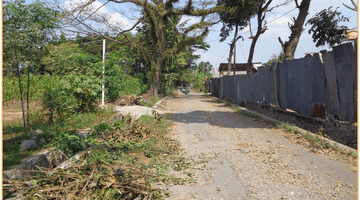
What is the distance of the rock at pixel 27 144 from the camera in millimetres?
4387

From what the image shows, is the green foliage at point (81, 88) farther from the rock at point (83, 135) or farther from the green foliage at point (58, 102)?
the rock at point (83, 135)

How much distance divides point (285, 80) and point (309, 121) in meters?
2.17

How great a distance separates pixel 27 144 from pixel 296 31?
10781 millimetres

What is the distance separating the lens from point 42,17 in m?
34.7

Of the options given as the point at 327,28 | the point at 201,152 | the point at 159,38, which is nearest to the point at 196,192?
the point at 201,152

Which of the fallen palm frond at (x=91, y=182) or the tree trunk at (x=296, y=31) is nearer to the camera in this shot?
the fallen palm frond at (x=91, y=182)

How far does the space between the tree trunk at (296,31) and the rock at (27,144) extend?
387 inches

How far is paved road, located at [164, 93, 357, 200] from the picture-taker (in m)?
3.23

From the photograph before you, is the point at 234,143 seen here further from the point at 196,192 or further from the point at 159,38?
the point at 159,38

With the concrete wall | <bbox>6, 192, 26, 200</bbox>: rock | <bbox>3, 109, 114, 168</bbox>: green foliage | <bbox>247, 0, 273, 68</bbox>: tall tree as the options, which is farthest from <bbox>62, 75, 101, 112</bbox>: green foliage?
<bbox>247, 0, 273, 68</bbox>: tall tree

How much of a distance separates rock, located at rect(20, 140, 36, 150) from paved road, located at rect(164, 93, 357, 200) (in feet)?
9.54

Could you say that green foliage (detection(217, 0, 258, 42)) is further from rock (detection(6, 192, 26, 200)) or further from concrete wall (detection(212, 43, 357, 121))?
rock (detection(6, 192, 26, 200))

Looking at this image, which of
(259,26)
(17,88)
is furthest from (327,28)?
(17,88)

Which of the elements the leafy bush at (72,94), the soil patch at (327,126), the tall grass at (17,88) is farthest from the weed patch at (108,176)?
the tall grass at (17,88)
